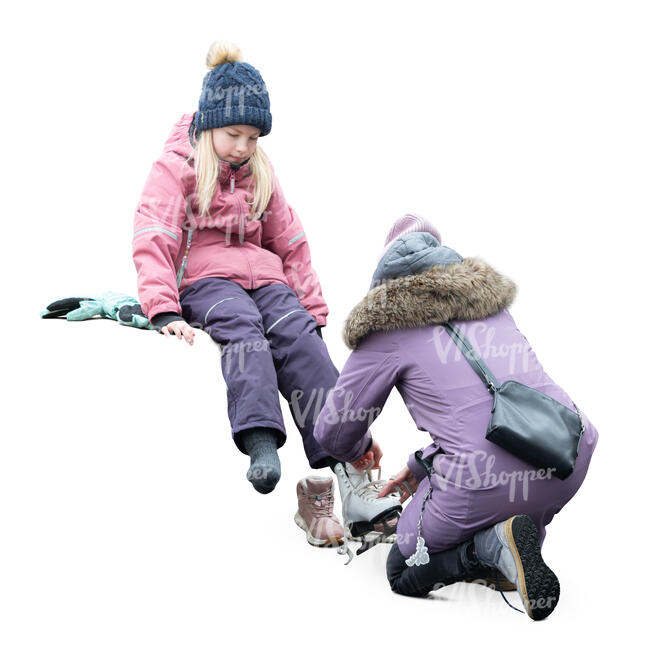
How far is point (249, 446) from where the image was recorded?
392cm

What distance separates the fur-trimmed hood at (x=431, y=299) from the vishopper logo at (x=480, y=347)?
0.13 feet

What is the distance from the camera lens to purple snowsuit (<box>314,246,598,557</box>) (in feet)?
11.0

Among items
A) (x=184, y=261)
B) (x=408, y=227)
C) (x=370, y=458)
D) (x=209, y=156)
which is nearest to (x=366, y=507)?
(x=370, y=458)

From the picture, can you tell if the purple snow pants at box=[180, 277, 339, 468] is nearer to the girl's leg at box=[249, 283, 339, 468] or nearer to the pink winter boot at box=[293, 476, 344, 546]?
the girl's leg at box=[249, 283, 339, 468]

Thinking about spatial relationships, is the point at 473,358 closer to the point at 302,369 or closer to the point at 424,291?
the point at 424,291

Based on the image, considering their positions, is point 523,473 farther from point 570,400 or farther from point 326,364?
point 326,364

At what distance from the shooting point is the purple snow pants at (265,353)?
3949mm

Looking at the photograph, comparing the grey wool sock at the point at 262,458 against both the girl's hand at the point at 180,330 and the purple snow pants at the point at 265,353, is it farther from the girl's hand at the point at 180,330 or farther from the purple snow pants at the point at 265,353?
the girl's hand at the point at 180,330

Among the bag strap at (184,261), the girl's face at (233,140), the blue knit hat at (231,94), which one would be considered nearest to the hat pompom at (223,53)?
the blue knit hat at (231,94)

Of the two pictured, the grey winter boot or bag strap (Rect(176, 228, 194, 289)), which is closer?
the grey winter boot

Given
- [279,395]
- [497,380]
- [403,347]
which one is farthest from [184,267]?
[497,380]

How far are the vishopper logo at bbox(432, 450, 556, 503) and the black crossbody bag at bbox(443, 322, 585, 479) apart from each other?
5cm

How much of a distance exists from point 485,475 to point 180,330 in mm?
1355

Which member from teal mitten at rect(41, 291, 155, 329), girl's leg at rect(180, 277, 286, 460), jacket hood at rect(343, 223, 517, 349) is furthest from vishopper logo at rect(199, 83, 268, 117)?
jacket hood at rect(343, 223, 517, 349)
